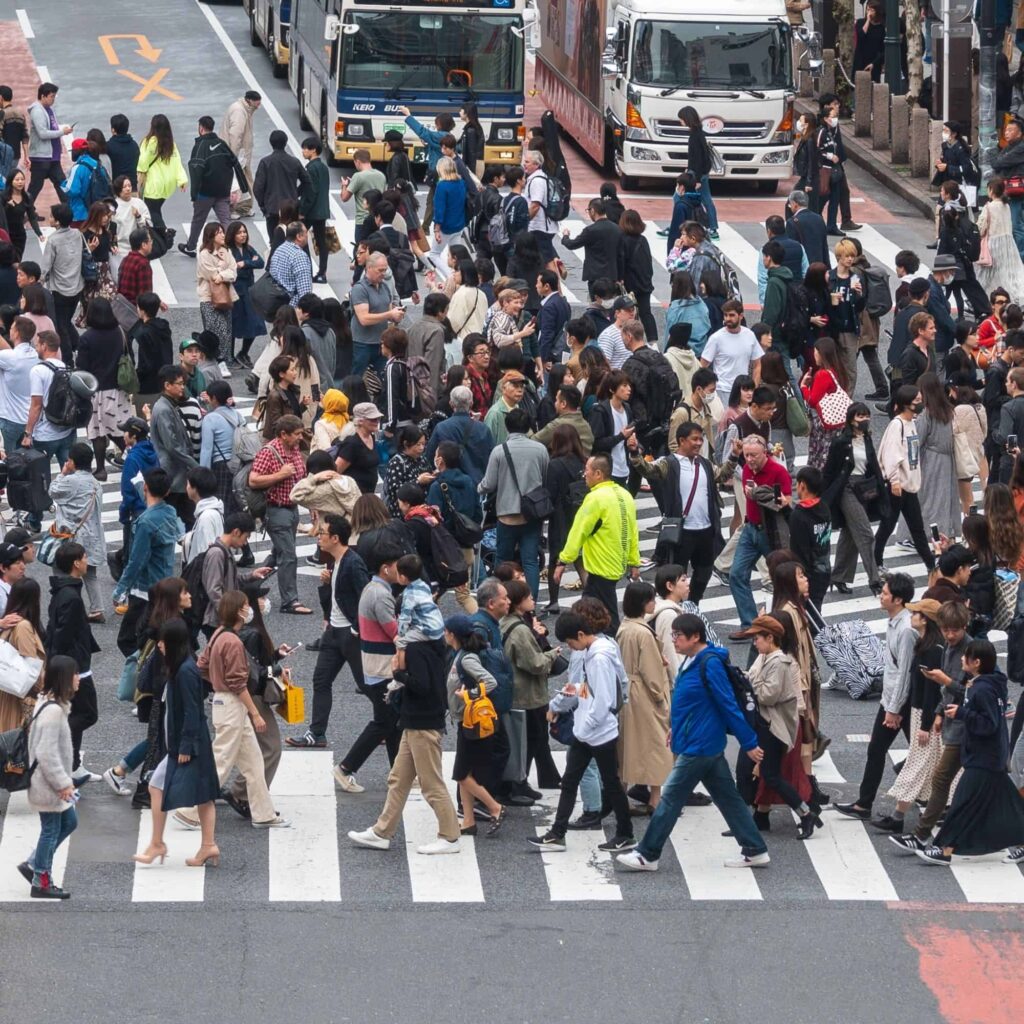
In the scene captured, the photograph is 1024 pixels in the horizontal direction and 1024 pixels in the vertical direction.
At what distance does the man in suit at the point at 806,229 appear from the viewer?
72.4 feet

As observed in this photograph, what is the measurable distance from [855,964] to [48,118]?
62.0 ft

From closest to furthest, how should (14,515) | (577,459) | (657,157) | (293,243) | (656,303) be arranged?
(577,459)
(14,515)
(293,243)
(656,303)
(657,157)

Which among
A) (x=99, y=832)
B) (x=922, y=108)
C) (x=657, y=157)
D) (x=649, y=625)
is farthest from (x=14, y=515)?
(x=922, y=108)

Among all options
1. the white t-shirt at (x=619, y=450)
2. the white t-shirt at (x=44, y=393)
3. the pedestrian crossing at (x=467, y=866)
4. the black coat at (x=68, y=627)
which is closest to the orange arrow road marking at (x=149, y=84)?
the white t-shirt at (x=44, y=393)

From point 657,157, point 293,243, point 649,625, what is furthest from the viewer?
point 657,157

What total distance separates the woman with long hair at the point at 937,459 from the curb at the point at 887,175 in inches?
546

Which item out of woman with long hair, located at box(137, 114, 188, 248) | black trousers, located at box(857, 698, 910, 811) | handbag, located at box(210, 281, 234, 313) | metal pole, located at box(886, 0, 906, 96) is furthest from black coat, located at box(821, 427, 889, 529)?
metal pole, located at box(886, 0, 906, 96)

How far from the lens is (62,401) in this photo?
1750 centimetres

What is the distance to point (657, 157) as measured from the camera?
30344 millimetres

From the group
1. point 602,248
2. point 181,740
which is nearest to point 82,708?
point 181,740

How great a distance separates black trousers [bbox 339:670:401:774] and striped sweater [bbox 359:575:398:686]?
0.29 ft

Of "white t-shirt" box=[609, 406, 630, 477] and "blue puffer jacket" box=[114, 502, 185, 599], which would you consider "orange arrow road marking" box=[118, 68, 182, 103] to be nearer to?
"white t-shirt" box=[609, 406, 630, 477]

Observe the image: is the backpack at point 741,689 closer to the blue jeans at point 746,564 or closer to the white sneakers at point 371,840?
the white sneakers at point 371,840

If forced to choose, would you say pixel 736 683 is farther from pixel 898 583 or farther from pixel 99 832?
pixel 99 832
